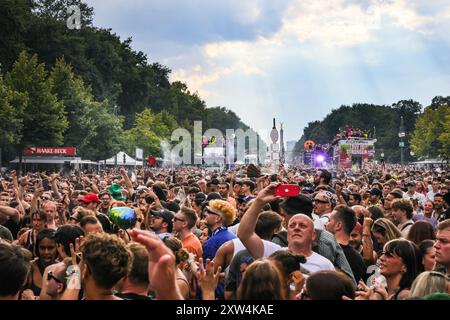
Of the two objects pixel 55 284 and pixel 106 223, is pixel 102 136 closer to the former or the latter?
pixel 106 223

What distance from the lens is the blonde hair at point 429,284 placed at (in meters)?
4.57

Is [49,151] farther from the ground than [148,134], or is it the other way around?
[148,134]

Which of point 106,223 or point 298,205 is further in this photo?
point 106,223

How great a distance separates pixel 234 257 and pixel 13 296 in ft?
6.97

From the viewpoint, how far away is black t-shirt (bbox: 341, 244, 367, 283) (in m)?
7.02

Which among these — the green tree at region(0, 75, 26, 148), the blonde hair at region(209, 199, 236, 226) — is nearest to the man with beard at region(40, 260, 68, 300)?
the blonde hair at region(209, 199, 236, 226)

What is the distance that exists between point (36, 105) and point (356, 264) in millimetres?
43380

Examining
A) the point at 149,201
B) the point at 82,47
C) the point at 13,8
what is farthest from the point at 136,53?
the point at 149,201

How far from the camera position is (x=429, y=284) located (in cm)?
463

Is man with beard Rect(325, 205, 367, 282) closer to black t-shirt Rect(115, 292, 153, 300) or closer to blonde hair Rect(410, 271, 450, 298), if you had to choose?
blonde hair Rect(410, 271, 450, 298)

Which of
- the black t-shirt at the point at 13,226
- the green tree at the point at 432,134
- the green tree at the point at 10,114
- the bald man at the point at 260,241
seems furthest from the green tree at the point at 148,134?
the bald man at the point at 260,241

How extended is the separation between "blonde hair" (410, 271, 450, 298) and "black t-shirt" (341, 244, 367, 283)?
Answer: 230 centimetres

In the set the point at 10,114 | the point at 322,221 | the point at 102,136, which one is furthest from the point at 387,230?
the point at 102,136

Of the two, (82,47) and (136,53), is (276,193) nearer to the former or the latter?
(82,47)
